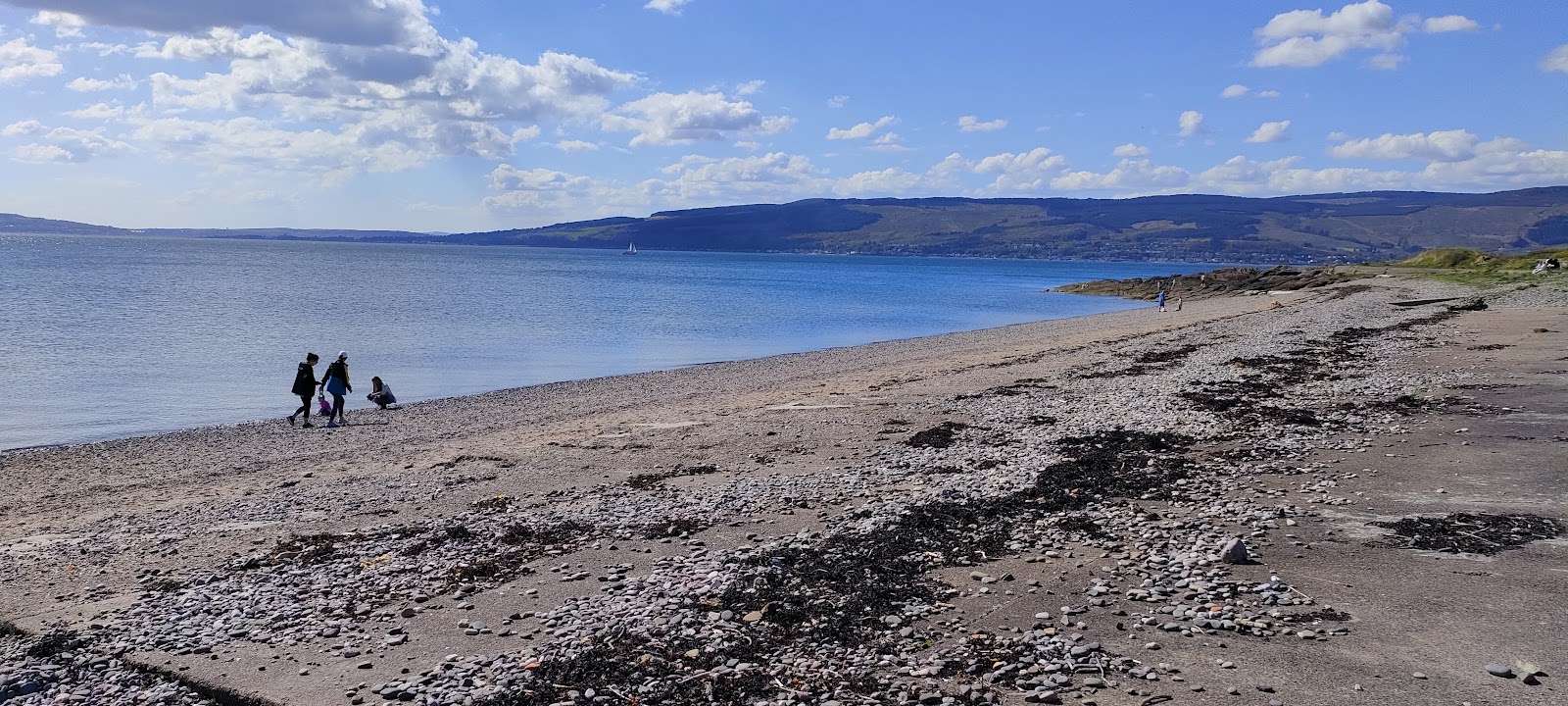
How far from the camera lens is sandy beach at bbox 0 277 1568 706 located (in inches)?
301

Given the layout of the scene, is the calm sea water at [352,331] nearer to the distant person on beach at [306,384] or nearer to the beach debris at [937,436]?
the distant person on beach at [306,384]

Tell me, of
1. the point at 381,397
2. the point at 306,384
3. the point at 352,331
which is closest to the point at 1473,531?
the point at 306,384

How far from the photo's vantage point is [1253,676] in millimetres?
7168

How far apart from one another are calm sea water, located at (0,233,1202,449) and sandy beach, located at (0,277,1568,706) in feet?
27.2

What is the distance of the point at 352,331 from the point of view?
2025 inches

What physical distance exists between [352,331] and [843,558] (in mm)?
47314

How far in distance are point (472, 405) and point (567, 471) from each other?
12.2m

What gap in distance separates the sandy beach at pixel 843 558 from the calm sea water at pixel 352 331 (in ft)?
27.2

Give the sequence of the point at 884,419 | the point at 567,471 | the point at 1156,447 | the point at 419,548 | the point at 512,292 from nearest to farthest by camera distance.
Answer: the point at 419,548 → the point at 1156,447 → the point at 567,471 → the point at 884,419 → the point at 512,292

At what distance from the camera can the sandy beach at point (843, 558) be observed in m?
7.63

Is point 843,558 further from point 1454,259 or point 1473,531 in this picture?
point 1454,259

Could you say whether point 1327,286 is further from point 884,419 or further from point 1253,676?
point 1253,676

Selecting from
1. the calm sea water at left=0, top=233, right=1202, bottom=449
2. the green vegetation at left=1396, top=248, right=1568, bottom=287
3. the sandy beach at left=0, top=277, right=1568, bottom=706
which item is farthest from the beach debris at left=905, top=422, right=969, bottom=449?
the green vegetation at left=1396, top=248, right=1568, bottom=287

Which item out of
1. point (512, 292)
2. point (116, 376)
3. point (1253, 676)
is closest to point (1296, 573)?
point (1253, 676)
